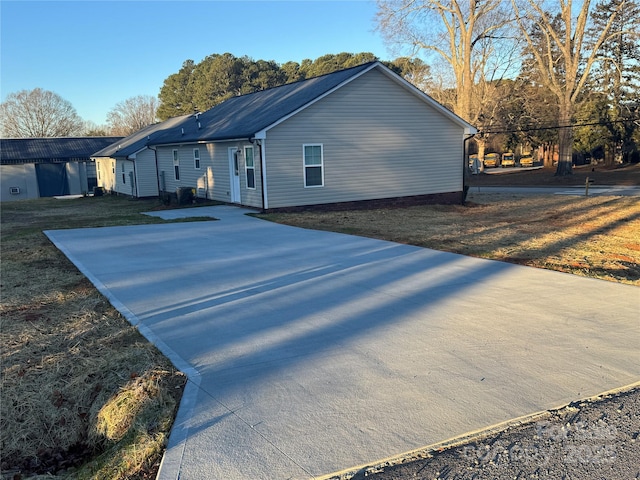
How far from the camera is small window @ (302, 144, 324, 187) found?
17.7m

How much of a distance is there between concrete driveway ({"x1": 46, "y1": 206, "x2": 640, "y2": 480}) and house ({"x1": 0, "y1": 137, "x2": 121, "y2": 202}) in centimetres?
3337

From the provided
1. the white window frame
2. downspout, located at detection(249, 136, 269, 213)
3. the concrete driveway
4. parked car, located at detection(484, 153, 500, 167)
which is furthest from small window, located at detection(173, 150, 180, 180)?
parked car, located at detection(484, 153, 500, 167)

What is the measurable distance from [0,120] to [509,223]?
211 feet

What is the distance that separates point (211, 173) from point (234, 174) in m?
1.97

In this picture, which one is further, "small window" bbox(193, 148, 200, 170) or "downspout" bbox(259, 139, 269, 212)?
"small window" bbox(193, 148, 200, 170)

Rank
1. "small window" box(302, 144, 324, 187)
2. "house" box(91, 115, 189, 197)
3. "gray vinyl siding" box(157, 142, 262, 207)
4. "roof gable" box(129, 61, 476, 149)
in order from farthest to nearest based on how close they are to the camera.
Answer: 1. "house" box(91, 115, 189, 197)
2. "gray vinyl siding" box(157, 142, 262, 207)
3. "small window" box(302, 144, 324, 187)
4. "roof gable" box(129, 61, 476, 149)

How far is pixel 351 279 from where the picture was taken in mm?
7852

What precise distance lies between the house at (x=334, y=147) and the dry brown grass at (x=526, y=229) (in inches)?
40.6

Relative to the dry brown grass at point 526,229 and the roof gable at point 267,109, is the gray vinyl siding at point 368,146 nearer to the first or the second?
the roof gable at point 267,109

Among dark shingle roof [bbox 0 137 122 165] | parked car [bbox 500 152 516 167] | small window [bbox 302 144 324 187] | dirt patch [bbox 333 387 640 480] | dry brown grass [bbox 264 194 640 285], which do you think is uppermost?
dark shingle roof [bbox 0 137 122 165]

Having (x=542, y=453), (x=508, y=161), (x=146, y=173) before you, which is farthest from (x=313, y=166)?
(x=508, y=161)

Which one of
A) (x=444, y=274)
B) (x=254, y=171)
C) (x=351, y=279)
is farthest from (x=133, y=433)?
(x=254, y=171)

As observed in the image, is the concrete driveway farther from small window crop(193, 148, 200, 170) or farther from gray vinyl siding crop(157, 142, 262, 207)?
small window crop(193, 148, 200, 170)

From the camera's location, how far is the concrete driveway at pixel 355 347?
3.44 metres
